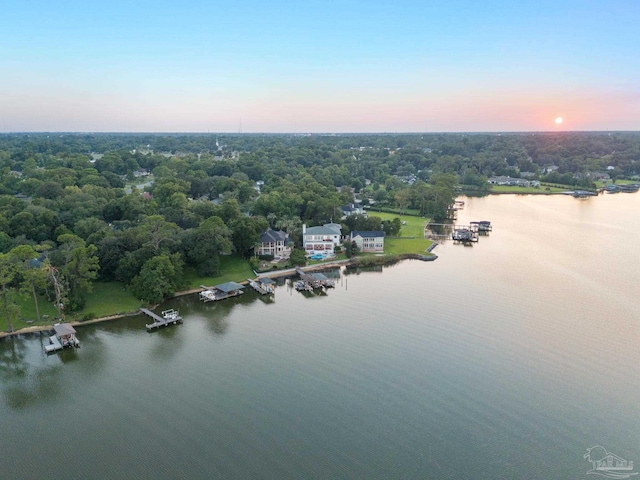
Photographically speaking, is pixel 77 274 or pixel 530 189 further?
pixel 530 189

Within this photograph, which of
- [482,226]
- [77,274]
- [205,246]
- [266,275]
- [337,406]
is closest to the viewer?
[337,406]

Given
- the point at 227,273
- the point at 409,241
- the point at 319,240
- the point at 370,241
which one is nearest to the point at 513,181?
the point at 409,241

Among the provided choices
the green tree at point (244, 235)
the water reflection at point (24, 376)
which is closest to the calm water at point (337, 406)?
the water reflection at point (24, 376)

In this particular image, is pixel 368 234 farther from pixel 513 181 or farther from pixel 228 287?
pixel 513 181

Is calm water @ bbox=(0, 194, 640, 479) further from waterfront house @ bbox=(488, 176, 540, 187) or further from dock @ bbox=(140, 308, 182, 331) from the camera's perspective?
waterfront house @ bbox=(488, 176, 540, 187)

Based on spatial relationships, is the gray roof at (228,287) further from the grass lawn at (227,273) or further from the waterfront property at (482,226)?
the waterfront property at (482,226)

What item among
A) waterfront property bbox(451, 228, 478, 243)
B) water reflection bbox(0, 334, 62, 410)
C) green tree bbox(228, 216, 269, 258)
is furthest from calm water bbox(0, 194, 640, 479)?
waterfront property bbox(451, 228, 478, 243)
